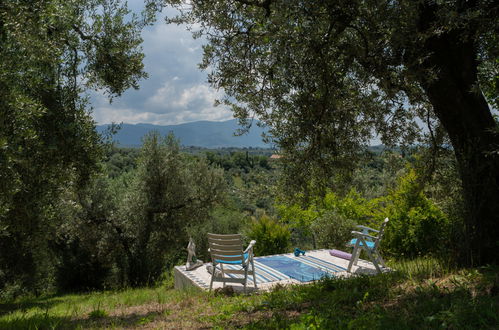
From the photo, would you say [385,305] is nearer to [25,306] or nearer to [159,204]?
[25,306]

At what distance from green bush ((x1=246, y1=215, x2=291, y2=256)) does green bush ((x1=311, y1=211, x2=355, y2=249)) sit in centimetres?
147

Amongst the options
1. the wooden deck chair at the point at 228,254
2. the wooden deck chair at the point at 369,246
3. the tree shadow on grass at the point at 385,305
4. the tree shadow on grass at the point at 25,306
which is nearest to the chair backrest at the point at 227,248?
the wooden deck chair at the point at 228,254

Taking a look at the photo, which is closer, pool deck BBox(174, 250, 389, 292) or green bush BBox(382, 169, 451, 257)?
pool deck BBox(174, 250, 389, 292)

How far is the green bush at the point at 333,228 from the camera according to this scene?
11.4m

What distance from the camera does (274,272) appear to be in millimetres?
8578

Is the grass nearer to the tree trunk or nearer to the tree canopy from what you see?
the tree trunk

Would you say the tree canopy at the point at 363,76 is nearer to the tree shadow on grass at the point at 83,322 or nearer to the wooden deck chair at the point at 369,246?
the wooden deck chair at the point at 369,246

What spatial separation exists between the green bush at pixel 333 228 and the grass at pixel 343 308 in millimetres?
5235

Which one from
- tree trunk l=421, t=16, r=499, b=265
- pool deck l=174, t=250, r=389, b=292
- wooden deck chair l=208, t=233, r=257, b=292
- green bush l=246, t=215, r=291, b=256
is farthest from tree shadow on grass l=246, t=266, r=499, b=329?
green bush l=246, t=215, r=291, b=256

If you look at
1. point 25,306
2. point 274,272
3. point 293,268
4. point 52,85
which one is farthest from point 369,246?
point 25,306

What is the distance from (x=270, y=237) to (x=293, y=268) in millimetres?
4130

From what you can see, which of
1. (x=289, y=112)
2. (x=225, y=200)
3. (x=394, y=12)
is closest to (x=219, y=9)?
(x=289, y=112)

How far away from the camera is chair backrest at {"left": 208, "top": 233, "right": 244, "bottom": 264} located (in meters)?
7.13

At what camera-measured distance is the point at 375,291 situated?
4.74 metres
